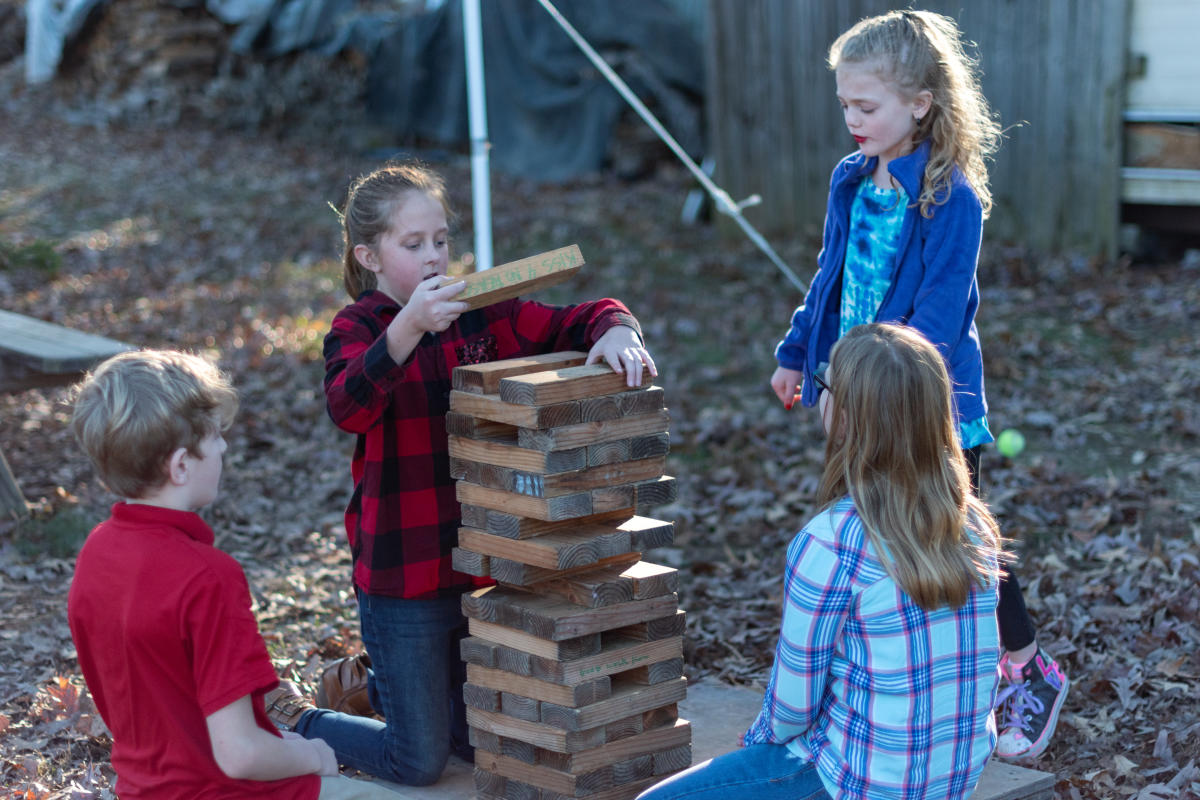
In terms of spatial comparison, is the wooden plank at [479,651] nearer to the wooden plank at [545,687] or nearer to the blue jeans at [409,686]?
the wooden plank at [545,687]

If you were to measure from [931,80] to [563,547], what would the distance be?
1.67 m

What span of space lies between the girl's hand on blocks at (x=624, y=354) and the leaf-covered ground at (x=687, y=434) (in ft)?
5.72

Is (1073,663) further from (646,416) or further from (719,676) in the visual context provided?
(646,416)

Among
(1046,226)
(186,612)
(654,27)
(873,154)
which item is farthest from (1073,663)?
(654,27)

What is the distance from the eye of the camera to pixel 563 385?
10.0ft

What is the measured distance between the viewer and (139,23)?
57.5ft

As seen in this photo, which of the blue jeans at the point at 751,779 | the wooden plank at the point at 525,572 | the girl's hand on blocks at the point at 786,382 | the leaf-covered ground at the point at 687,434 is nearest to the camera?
the blue jeans at the point at 751,779

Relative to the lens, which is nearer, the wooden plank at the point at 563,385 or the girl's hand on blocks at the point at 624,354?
the wooden plank at the point at 563,385

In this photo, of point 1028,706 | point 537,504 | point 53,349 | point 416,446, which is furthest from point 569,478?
point 53,349

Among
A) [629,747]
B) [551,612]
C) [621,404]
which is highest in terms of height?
[621,404]

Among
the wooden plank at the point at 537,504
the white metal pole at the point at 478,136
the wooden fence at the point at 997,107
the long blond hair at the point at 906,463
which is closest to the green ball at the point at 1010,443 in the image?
the wooden fence at the point at 997,107

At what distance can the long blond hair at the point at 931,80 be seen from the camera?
3.46m

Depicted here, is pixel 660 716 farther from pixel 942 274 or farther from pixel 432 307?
pixel 942 274

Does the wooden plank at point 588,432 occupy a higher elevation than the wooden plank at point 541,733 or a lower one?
higher
